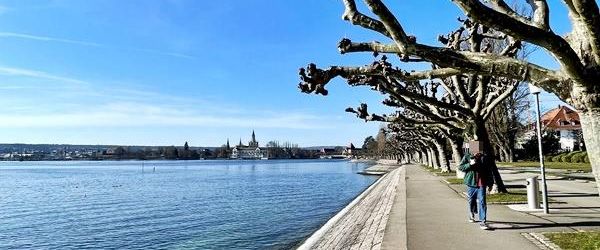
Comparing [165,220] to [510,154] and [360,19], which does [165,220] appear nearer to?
[360,19]

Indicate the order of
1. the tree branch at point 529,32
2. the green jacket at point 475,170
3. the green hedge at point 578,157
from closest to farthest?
the tree branch at point 529,32, the green jacket at point 475,170, the green hedge at point 578,157

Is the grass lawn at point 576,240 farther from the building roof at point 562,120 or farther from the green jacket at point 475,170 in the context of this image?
the building roof at point 562,120

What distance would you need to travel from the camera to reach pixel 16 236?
74.6 feet

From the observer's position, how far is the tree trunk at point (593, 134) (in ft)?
22.8

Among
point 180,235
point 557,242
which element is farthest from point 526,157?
point 557,242

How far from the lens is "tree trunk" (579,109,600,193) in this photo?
6.94m

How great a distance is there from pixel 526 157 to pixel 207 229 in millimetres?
65441

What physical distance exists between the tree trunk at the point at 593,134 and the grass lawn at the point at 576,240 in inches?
78.1

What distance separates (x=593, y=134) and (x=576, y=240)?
3350 millimetres

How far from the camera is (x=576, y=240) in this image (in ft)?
31.1

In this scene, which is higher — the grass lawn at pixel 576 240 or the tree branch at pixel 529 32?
the tree branch at pixel 529 32

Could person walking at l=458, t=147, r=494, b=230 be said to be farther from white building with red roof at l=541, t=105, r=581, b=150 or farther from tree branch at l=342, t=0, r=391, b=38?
white building with red roof at l=541, t=105, r=581, b=150

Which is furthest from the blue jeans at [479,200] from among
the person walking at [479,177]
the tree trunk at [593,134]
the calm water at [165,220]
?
the calm water at [165,220]

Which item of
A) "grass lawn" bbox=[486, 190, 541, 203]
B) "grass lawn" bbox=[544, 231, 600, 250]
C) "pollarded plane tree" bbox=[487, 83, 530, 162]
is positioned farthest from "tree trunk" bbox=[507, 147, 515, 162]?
"grass lawn" bbox=[544, 231, 600, 250]
